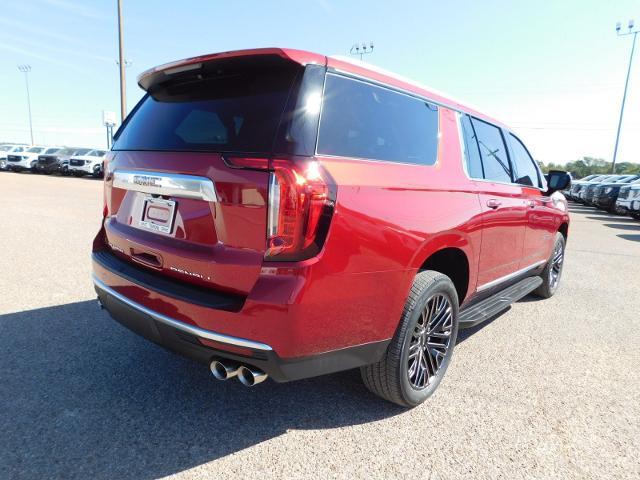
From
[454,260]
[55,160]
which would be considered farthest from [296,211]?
[55,160]

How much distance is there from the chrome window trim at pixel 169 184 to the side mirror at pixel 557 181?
13.3ft

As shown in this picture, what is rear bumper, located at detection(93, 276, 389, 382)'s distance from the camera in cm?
191

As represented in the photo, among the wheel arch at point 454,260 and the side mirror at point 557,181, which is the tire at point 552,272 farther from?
the wheel arch at point 454,260

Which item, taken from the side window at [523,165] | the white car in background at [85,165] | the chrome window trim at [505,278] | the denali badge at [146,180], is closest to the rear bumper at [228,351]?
the denali badge at [146,180]

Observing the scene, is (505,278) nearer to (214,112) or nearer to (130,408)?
(214,112)

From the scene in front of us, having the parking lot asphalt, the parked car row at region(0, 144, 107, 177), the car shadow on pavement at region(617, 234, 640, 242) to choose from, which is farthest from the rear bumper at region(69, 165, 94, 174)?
the car shadow on pavement at region(617, 234, 640, 242)

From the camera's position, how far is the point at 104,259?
103 inches

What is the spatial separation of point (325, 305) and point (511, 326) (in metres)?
2.91

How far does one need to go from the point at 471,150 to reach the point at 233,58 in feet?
6.09

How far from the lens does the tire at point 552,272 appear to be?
4969 millimetres

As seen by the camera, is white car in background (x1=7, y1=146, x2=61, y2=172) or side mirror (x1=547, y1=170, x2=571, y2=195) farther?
white car in background (x1=7, y1=146, x2=61, y2=172)

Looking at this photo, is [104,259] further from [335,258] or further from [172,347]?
[335,258]

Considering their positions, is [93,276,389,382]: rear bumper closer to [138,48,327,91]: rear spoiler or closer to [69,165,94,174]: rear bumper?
[138,48,327,91]: rear spoiler

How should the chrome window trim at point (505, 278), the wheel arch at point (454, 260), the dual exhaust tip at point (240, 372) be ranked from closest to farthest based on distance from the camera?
the dual exhaust tip at point (240, 372), the wheel arch at point (454, 260), the chrome window trim at point (505, 278)
